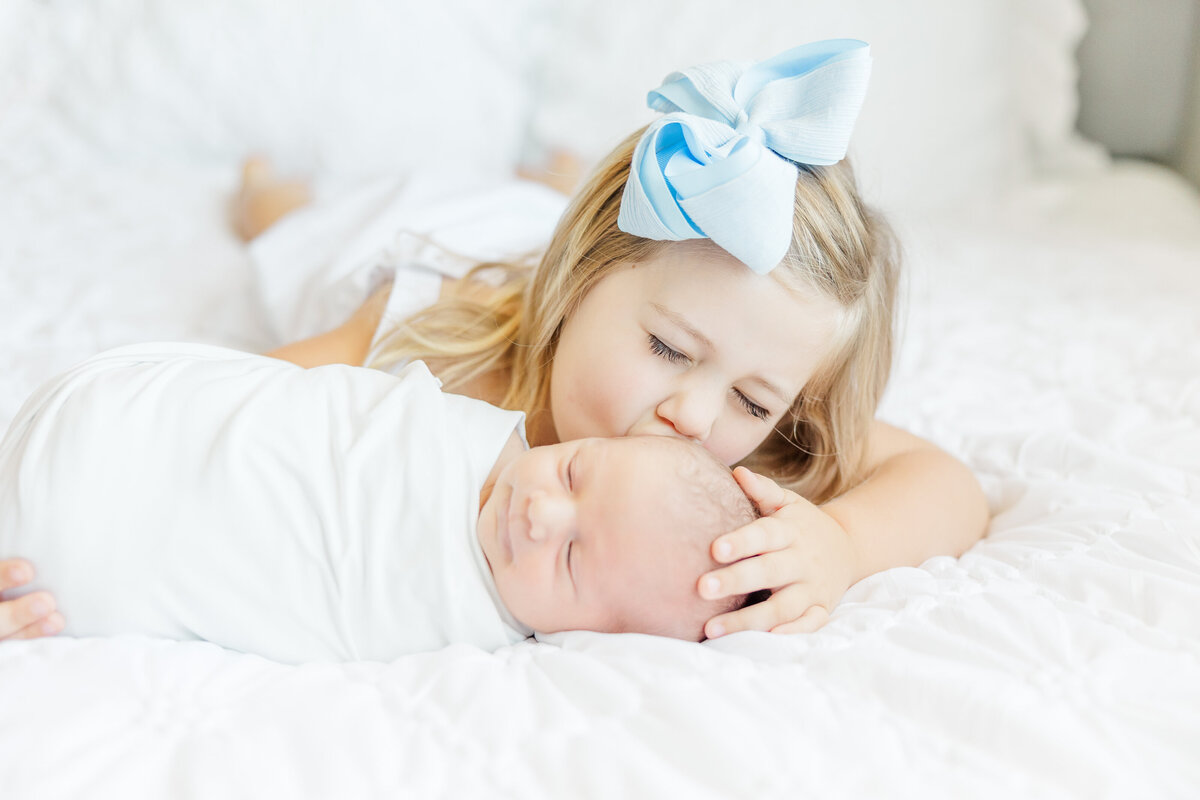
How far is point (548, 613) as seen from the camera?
76cm

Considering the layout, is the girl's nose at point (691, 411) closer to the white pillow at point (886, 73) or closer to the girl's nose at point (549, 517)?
the girl's nose at point (549, 517)

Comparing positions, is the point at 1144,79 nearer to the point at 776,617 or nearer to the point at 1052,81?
the point at 1052,81

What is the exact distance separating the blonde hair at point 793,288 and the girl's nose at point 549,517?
0.32 m

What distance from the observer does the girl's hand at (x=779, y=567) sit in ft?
2.43

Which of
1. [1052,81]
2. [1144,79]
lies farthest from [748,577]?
[1144,79]

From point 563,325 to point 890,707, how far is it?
0.58 metres

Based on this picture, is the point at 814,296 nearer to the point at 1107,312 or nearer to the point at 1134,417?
the point at 1134,417

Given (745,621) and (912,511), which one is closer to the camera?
(745,621)

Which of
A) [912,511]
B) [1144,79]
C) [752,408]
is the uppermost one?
[1144,79]

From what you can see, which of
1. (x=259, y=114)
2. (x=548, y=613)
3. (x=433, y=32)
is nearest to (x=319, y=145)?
(x=259, y=114)

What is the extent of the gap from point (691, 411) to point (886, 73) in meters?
1.23

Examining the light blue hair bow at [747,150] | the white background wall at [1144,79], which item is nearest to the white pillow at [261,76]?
the light blue hair bow at [747,150]

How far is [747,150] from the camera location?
0.83m

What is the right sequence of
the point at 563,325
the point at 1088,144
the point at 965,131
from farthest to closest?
the point at 1088,144 < the point at 965,131 < the point at 563,325
